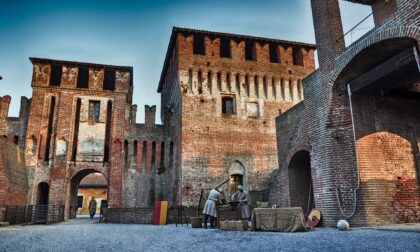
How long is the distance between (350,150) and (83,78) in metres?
20.6

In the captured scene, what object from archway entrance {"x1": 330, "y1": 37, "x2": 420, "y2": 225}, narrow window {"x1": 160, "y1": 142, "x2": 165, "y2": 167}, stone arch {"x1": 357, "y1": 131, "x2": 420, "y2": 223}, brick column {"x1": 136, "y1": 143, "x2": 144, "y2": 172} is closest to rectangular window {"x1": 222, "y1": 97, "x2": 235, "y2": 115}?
narrow window {"x1": 160, "y1": 142, "x2": 165, "y2": 167}

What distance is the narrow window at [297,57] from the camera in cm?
2380

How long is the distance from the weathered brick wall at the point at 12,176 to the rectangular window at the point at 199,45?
1325 centimetres

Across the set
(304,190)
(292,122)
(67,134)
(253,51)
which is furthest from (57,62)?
(304,190)

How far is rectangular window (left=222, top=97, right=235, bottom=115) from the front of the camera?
72.1 ft

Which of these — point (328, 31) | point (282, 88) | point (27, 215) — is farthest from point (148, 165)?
point (328, 31)

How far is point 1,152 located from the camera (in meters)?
15.8

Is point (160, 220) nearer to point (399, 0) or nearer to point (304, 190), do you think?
point (304, 190)

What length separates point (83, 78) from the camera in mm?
24234

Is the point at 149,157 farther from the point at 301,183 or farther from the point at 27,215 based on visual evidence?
the point at 301,183

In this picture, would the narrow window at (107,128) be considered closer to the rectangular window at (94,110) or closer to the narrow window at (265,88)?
the rectangular window at (94,110)

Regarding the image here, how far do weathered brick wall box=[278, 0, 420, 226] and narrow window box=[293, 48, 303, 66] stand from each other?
492 inches

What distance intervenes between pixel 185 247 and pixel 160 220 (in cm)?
955

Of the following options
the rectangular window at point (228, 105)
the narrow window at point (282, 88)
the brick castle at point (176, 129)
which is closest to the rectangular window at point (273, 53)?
the brick castle at point (176, 129)
